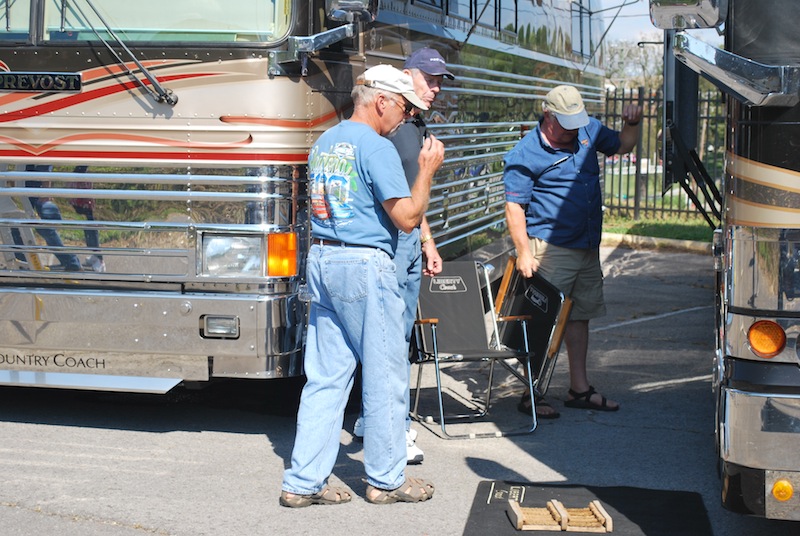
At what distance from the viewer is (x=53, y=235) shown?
5.88m

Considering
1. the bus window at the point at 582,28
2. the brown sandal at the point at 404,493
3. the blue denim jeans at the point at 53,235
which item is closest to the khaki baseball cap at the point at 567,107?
the brown sandal at the point at 404,493

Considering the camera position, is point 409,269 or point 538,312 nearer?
point 409,269

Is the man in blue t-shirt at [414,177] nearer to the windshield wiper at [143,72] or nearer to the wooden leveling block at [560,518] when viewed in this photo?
the wooden leveling block at [560,518]

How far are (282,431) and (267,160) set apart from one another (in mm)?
1571

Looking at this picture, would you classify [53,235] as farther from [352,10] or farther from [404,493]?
[404,493]

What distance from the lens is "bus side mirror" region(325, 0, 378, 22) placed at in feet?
17.8

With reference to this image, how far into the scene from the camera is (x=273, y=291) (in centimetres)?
562

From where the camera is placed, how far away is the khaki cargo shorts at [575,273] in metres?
6.73

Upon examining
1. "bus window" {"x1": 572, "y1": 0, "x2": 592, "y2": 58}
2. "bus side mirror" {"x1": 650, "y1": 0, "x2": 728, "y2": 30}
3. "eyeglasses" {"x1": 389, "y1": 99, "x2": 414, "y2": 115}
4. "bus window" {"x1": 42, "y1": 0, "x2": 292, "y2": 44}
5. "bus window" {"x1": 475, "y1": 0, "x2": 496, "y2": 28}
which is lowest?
"eyeglasses" {"x1": 389, "y1": 99, "x2": 414, "y2": 115}

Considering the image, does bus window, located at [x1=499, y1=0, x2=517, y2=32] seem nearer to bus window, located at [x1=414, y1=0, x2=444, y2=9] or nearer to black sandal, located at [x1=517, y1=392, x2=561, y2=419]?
bus window, located at [x1=414, y1=0, x2=444, y2=9]

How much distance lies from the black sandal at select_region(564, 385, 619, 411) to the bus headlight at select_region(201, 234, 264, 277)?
7.32ft

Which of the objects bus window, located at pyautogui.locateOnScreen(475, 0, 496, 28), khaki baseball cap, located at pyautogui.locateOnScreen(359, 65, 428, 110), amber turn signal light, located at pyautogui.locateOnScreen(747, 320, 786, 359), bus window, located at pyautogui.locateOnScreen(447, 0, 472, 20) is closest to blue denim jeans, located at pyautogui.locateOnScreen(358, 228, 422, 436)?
khaki baseball cap, located at pyautogui.locateOnScreen(359, 65, 428, 110)

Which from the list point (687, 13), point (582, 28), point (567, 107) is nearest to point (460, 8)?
point (567, 107)

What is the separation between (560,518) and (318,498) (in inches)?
41.0
